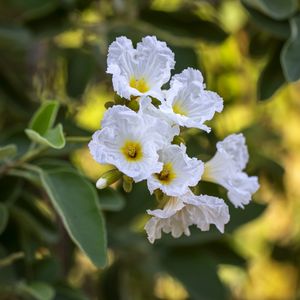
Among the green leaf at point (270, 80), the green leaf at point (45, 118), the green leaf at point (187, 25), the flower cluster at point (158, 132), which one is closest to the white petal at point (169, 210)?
the flower cluster at point (158, 132)

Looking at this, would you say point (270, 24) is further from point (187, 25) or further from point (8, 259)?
point (8, 259)

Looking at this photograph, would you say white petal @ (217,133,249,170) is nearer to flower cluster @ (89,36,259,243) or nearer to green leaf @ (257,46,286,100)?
flower cluster @ (89,36,259,243)

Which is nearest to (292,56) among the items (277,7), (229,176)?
(277,7)

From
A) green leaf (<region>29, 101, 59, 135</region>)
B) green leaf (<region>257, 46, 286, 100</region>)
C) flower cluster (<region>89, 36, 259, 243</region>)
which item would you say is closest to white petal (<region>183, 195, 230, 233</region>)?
flower cluster (<region>89, 36, 259, 243</region>)

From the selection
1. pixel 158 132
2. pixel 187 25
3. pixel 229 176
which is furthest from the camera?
pixel 187 25

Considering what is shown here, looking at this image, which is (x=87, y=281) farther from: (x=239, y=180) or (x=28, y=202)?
(x=239, y=180)

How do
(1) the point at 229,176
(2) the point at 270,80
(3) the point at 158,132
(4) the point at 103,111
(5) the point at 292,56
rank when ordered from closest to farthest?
(3) the point at 158,132
(1) the point at 229,176
(5) the point at 292,56
(2) the point at 270,80
(4) the point at 103,111

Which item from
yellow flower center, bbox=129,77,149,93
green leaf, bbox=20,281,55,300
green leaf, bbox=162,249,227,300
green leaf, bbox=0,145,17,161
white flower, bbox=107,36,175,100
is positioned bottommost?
green leaf, bbox=162,249,227,300
